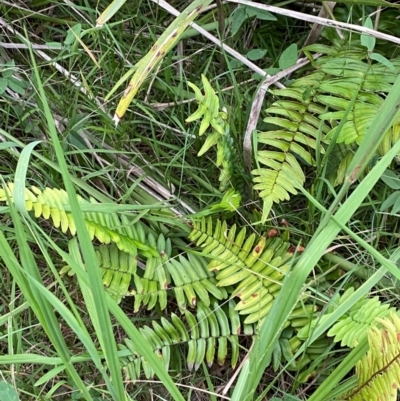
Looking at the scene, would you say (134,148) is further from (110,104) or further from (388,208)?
(388,208)

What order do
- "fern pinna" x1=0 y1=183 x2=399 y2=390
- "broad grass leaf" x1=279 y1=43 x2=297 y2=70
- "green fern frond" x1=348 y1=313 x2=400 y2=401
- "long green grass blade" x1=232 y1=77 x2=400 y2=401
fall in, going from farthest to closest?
"broad grass leaf" x1=279 y1=43 x2=297 y2=70 → "fern pinna" x1=0 y1=183 x2=399 y2=390 → "green fern frond" x1=348 y1=313 x2=400 y2=401 → "long green grass blade" x1=232 y1=77 x2=400 y2=401

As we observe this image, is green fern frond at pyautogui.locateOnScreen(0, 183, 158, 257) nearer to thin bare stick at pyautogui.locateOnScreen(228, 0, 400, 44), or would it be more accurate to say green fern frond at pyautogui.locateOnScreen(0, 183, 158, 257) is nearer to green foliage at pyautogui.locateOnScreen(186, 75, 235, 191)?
green foliage at pyautogui.locateOnScreen(186, 75, 235, 191)

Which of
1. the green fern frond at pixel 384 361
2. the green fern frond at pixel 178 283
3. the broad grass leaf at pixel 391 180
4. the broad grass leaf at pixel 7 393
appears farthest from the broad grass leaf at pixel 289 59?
the broad grass leaf at pixel 7 393

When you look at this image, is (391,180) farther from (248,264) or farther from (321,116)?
(248,264)

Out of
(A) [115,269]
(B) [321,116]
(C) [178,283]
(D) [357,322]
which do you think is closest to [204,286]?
(C) [178,283]

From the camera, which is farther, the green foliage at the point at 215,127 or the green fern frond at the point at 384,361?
the green foliage at the point at 215,127

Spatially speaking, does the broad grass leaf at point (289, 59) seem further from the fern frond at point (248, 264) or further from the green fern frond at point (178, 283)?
the green fern frond at point (178, 283)

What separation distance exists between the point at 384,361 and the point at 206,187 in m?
0.64

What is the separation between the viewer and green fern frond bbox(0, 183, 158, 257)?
4.07 feet

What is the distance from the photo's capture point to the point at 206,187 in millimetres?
1457

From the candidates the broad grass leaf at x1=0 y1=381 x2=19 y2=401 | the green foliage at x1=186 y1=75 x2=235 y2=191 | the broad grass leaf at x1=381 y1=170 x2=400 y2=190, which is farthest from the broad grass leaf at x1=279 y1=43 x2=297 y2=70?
the broad grass leaf at x1=0 y1=381 x2=19 y2=401

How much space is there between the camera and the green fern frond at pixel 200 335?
129 cm

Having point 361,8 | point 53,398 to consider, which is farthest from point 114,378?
point 361,8

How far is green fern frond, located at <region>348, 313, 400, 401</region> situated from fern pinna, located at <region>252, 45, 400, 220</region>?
0.36 meters
